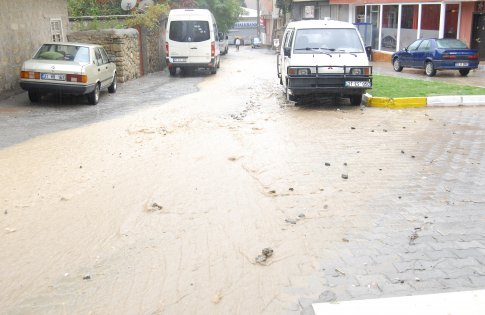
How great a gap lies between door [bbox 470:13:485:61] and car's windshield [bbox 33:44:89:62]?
18.2 m

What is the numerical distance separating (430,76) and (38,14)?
14764mm

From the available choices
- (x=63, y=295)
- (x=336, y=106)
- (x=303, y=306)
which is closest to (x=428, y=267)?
(x=303, y=306)

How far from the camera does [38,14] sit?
17250mm

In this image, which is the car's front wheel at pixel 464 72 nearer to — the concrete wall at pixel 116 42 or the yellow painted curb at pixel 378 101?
the yellow painted curb at pixel 378 101

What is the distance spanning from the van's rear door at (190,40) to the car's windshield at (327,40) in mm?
9442

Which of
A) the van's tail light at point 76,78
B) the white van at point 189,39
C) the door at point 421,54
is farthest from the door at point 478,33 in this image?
the van's tail light at point 76,78

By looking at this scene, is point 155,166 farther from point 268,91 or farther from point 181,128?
point 268,91

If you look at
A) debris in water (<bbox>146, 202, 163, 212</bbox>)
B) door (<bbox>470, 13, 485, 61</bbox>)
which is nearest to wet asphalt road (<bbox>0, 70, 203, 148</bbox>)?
debris in water (<bbox>146, 202, 163, 212</bbox>)

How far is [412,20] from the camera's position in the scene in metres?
29.2

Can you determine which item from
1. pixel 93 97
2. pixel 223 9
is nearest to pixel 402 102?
pixel 93 97

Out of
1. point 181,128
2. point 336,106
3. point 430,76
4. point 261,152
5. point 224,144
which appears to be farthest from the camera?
point 430,76

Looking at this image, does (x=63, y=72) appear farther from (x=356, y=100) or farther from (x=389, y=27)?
(x=389, y=27)

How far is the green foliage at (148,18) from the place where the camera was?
23.3m

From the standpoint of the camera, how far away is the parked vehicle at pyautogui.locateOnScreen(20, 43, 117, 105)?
1329cm
